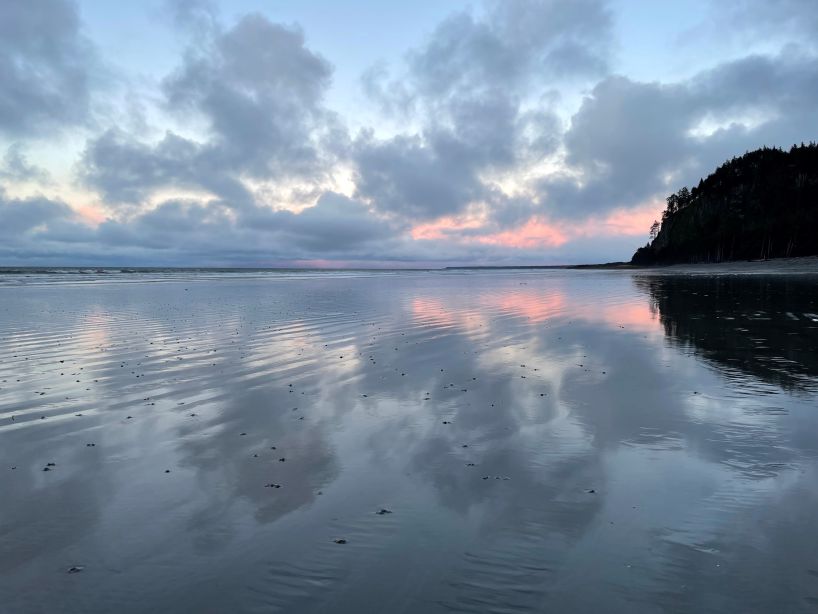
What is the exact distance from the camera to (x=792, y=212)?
131 m

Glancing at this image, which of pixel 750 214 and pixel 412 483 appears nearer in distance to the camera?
pixel 412 483

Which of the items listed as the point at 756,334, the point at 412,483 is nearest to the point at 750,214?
the point at 756,334

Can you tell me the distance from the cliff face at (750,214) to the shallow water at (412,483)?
138137 mm

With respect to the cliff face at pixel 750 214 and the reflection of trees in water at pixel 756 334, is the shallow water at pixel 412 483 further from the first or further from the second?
the cliff face at pixel 750 214

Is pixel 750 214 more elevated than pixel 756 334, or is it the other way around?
pixel 750 214

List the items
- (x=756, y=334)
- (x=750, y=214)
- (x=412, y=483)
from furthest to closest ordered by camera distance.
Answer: (x=750, y=214), (x=756, y=334), (x=412, y=483)

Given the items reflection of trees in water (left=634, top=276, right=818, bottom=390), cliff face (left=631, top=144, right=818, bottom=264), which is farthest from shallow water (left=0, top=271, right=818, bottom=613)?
cliff face (left=631, top=144, right=818, bottom=264)

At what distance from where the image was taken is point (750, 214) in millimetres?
143250

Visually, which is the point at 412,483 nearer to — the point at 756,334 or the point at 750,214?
the point at 756,334

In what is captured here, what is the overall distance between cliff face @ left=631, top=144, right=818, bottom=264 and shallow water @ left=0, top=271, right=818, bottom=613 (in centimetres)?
13814

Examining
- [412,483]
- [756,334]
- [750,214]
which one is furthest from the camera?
[750,214]

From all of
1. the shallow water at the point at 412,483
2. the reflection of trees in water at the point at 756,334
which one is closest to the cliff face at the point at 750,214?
the reflection of trees in water at the point at 756,334

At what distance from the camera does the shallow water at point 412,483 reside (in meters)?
4.14

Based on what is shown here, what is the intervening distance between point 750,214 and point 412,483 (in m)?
173
